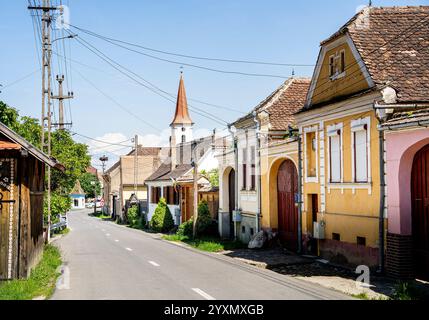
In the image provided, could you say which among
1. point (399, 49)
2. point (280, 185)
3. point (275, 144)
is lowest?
point (280, 185)

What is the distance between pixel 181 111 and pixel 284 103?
166ft

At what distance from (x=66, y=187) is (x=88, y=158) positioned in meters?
4.77

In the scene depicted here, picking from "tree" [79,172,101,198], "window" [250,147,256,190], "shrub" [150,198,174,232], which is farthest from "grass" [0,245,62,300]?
"tree" [79,172,101,198]

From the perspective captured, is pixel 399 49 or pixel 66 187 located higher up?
pixel 399 49

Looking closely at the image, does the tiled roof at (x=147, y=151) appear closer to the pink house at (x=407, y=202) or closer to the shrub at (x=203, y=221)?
the shrub at (x=203, y=221)

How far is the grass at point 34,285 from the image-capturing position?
12938 millimetres

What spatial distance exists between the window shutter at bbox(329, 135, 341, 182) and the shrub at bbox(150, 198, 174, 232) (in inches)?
929

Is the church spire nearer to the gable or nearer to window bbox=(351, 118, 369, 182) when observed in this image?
the gable

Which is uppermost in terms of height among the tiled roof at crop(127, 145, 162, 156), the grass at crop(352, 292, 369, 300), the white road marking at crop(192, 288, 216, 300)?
the tiled roof at crop(127, 145, 162, 156)

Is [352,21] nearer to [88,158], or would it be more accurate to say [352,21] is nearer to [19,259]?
[19,259]

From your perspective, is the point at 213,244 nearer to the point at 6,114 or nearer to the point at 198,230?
the point at 198,230

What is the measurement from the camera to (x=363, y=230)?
1842 cm

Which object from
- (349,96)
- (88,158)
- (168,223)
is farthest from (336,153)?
(88,158)

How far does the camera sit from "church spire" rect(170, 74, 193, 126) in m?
76.9
